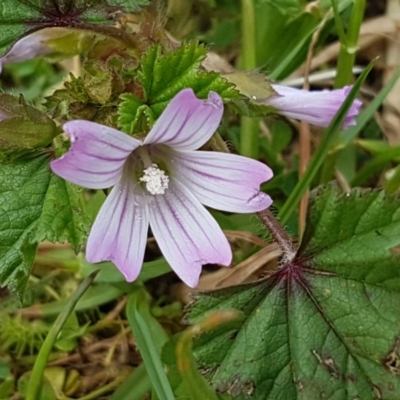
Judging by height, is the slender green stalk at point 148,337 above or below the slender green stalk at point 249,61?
below

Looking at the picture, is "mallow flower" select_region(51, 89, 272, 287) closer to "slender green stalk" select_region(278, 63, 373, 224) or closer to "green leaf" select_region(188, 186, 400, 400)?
"green leaf" select_region(188, 186, 400, 400)

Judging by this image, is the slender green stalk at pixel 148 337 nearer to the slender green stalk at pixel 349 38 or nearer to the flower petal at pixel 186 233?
the flower petal at pixel 186 233

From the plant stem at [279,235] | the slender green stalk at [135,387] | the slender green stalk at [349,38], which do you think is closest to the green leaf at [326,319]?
the plant stem at [279,235]

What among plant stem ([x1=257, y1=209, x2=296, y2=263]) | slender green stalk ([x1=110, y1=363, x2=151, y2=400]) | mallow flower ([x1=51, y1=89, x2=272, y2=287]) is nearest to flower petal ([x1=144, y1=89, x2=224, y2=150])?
mallow flower ([x1=51, y1=89, x2=272, y2=287])

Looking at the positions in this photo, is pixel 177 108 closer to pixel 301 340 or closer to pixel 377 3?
pixel 301 340

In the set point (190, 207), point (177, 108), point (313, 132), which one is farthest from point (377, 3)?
point (177, 108)
